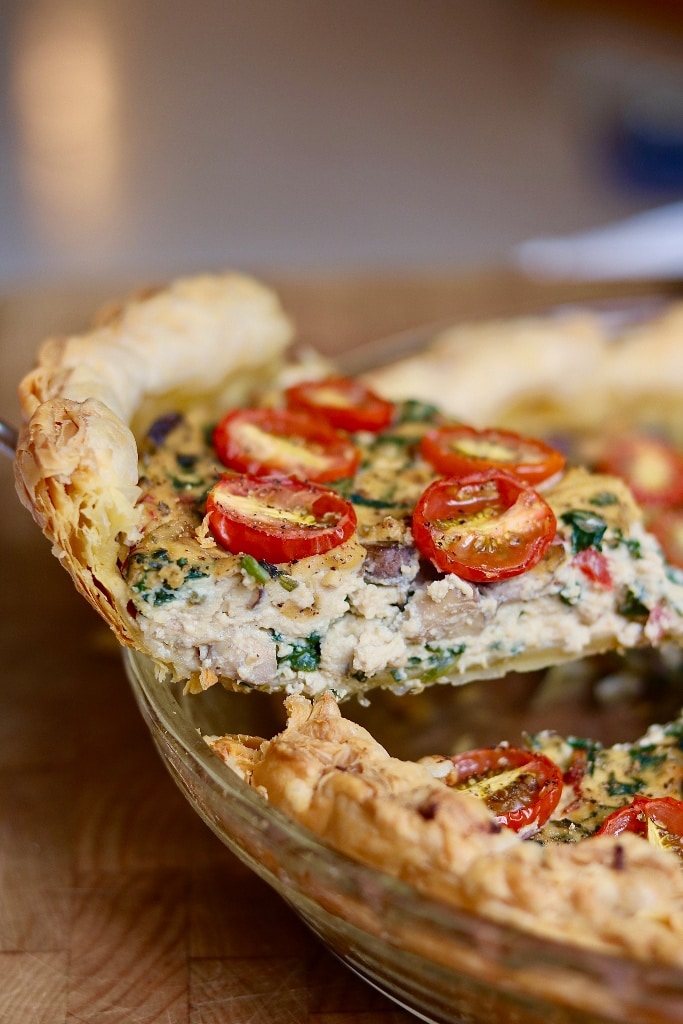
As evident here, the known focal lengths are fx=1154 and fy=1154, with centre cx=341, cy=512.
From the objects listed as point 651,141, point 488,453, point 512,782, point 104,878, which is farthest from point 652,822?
point 651,141

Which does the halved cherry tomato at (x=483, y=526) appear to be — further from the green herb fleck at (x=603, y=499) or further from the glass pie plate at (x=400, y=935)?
the glass pie plate at (x=400, y=935)

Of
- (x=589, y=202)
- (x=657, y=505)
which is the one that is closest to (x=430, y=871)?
(x=657, y=505)

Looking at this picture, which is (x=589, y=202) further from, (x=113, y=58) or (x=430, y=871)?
(x=430, y=871)

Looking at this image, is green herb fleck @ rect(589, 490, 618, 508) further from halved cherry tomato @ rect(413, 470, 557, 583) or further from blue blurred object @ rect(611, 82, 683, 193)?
blue blurred object @ rect(611, 82, 683, 193)

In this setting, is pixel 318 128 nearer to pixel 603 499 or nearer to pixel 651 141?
pixel 651 141

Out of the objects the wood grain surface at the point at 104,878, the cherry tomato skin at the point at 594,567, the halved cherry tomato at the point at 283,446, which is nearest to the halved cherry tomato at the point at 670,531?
the cherry tomato skin at the point at 594,567

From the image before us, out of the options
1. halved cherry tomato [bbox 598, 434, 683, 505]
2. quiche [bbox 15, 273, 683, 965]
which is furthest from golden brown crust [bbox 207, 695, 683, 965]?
halved cherry tomato [bbox 598, 434, 683, 505]
